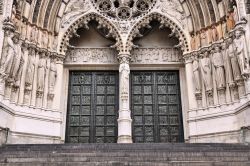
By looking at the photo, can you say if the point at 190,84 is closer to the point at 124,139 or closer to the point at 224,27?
the point at 224,27

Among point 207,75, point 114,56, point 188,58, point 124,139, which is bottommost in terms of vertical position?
point 124,139

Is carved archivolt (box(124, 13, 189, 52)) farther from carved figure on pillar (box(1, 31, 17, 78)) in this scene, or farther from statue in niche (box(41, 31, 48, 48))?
carved figure on pillar (box(1, 31, 17, 78))

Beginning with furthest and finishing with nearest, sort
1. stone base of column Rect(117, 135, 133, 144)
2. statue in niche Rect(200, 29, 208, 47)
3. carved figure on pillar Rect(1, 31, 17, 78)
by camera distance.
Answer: statue in niche Rect(200, 29, 208, 47), stone base of column Rect(117, 135, 133, 144), carved figure on pillar Rect(1, 31, 17, 78)

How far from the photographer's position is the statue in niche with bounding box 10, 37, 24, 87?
9.94 metres

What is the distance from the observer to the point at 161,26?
40.1 ft

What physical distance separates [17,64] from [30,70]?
659mm

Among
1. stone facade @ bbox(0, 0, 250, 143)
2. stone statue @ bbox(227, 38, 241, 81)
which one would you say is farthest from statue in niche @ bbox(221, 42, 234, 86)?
stone statue @ bbox(227, 38, 241, 81)

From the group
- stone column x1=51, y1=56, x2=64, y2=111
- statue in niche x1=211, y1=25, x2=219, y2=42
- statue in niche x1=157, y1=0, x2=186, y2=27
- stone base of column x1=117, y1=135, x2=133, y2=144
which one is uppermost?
statue in niche x1=157, y1=0, x2=186, y2=27

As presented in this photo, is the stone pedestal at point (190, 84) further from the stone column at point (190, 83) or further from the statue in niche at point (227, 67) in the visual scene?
the statue in niche at point (227, 67)

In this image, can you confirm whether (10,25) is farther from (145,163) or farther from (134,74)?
(145,163)

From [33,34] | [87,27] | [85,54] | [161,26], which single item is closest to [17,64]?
[33,34]

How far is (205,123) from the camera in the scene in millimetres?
10617

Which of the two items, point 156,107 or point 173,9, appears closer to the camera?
point 156,107

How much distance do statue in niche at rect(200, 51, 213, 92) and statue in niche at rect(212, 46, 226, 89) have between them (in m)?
0.22
